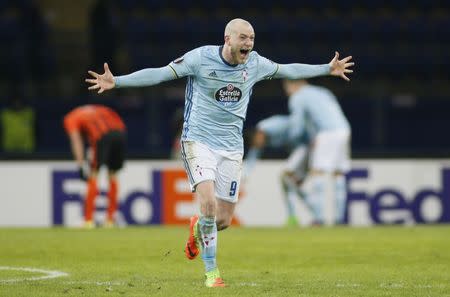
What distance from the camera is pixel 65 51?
66.5 feet

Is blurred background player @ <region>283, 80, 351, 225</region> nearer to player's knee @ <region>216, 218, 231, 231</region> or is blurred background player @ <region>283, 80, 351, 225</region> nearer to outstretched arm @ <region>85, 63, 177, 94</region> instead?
player's knee @ <region>216, 218, 231, 231</region>

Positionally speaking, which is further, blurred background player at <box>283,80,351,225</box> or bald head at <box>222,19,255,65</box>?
blurred background player at <box>283,80,351,225</box>

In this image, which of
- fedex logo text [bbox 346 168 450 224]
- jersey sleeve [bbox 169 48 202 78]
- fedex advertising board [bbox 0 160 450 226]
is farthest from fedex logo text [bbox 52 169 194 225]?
jersey sleeve [bbox 169 48 202 78]

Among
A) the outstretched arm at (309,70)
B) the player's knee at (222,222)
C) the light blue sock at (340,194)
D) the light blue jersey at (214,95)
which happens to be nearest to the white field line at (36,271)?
the player's knee at (222,222)

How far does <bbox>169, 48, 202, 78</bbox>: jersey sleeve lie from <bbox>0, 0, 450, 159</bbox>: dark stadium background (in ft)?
32.4

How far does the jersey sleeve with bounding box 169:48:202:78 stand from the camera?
810 cm

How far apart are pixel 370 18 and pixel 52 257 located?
11724 mm

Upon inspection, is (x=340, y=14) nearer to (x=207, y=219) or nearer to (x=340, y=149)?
(x=340, y=149)

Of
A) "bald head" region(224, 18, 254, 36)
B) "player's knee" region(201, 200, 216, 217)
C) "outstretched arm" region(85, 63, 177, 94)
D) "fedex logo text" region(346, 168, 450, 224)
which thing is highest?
"bald head" region(224, 18, 254, 36)

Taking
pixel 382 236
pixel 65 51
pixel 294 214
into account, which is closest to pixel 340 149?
pixel 294 214

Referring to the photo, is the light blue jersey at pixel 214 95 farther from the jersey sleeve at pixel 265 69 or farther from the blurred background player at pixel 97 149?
the blurred background player at pixel 97 149

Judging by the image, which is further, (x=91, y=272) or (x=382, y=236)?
(x=382, y=236)

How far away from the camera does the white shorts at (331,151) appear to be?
15438mm

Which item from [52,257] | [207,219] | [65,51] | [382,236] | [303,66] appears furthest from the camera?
[65,51]
